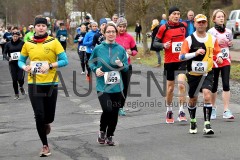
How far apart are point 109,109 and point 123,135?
1159 mm

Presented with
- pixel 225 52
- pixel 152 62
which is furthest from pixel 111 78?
pixel 152 62

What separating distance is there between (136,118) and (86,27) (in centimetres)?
1002

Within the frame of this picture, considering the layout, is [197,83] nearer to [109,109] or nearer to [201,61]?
[201,61]

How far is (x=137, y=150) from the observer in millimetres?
→ 8203

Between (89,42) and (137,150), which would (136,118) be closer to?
(137,150)

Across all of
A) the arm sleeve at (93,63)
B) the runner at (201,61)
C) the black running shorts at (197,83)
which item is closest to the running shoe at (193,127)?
the runner at (201,61)

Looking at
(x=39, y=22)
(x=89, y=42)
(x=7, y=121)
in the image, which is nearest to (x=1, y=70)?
(x=89, y=42)

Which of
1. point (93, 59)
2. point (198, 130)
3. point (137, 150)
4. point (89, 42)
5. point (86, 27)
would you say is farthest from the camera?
point (86, 27)

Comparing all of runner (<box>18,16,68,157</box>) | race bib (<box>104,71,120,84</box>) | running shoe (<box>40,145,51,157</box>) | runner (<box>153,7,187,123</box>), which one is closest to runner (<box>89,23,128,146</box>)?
race bib (<box>104,71,120,84</box>)

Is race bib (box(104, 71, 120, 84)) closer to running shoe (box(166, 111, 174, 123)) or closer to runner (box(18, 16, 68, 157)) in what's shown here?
runner (box(18, 16, 68, 157))

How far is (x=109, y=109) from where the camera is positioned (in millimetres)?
8539

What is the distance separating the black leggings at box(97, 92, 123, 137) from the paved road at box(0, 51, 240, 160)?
0.29m

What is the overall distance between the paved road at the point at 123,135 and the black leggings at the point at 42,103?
1.29 ft

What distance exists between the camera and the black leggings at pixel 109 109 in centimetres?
854
